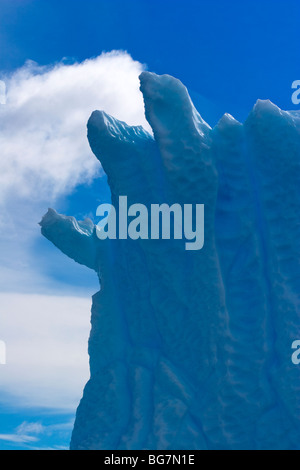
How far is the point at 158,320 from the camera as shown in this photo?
7066 mm

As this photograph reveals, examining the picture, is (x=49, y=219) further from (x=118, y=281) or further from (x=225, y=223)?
(x=225, y=223)

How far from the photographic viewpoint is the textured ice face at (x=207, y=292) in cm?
643

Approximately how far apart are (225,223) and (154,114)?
166cm

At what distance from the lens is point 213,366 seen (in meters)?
6.60

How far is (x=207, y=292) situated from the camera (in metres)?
→ 6.71

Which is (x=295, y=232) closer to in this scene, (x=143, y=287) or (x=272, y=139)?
(x=272, y=139)

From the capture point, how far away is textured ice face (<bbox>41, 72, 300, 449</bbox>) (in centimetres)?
643

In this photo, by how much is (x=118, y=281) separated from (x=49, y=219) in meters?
1.62

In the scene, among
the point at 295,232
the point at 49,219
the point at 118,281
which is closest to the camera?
the point at 295,232
